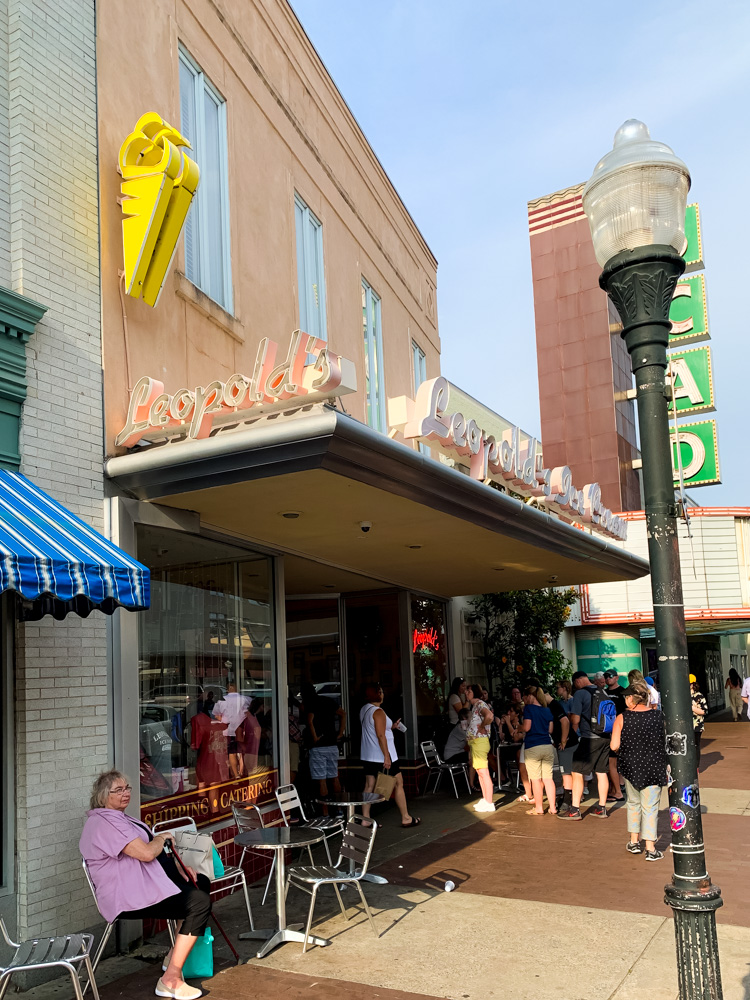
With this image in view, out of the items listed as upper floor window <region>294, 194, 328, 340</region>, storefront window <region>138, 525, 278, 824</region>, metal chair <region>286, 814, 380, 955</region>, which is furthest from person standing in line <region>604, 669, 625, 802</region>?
metal chair <region>286, 814, 380, 955</region>

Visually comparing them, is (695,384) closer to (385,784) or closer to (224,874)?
(385,784)

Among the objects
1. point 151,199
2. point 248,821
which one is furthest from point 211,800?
point 151,199

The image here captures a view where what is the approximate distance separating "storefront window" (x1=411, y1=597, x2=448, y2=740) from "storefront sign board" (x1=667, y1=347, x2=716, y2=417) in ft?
42.9

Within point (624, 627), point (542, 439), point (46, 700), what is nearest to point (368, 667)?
point (46, 700)

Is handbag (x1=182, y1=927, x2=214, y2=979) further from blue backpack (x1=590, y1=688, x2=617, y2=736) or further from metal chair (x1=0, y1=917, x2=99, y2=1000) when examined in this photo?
blue backpack (x1=590, y1=688, x2=617, y2=736)

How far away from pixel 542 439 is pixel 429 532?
76.8ft

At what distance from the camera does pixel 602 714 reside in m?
10.9

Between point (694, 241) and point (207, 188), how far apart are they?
19237mm

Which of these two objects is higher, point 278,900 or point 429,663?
point 429,663

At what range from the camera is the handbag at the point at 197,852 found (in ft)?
19.8

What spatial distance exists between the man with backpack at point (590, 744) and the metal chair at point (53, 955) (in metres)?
6.91

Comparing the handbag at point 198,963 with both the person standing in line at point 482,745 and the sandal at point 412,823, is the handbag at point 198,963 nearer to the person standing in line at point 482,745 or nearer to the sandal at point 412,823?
the sandal at point 412,823

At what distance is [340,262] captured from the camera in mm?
12742

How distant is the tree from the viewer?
17.5m
